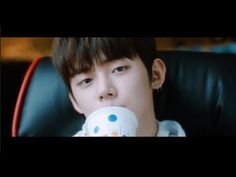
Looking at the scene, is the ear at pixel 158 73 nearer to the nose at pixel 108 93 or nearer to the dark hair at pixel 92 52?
the dark hair at pixel 92 52

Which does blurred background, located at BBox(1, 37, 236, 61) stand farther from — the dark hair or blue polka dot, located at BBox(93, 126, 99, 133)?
blue polka dot, located at BBox(93, 126, 99, 133)

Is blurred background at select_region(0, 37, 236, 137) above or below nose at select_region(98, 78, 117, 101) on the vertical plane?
above

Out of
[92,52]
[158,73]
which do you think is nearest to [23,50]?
[92,52]

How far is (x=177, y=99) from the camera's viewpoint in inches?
80.5

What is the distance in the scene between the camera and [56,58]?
204 centimetres

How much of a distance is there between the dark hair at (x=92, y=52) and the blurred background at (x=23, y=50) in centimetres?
5

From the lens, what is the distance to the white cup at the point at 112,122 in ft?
6.48

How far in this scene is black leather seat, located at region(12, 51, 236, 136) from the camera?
203cm

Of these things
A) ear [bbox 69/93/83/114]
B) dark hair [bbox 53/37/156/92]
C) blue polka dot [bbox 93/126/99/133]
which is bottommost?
blue polka dot [bbox 93/126/99/133]

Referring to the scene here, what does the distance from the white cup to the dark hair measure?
186 mm

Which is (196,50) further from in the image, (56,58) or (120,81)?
(56,58)

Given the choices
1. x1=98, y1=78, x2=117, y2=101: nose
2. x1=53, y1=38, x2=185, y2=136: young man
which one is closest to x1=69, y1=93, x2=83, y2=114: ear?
x1=53, y1=38, x2=185, y2=136: young man

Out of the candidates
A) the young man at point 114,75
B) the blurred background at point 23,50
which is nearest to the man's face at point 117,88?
the young man at point 114,75
